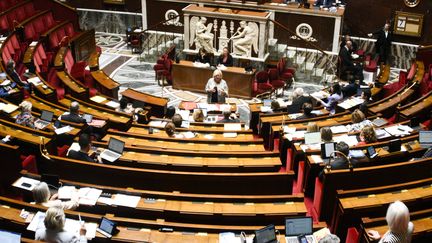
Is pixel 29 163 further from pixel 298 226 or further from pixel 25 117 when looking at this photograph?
pixel 298 226

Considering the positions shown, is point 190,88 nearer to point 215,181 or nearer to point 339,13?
point 339,13

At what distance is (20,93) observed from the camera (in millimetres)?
9633

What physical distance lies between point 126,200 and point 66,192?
31.2 inches

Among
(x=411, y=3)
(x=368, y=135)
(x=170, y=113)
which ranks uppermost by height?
(x=411, y=3)

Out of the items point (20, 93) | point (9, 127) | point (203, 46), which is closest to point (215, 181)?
point (9, 127)

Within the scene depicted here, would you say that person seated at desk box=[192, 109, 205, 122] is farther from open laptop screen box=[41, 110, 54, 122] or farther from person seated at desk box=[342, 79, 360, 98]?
person seated at desk box=[342, 79, 360, 98]

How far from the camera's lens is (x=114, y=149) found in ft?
24.2

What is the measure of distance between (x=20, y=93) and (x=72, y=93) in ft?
4.34

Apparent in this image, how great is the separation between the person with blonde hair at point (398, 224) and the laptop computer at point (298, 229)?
798 mm

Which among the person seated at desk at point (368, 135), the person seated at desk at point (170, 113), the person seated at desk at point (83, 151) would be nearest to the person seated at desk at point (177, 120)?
the person seated at desk at point (170, 113)

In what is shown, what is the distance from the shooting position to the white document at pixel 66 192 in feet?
20.4

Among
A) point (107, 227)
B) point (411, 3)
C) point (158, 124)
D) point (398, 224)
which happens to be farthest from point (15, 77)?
point (411, 3)

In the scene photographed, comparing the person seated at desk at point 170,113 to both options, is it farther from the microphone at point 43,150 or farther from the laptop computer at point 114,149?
the microphone at point 43,150

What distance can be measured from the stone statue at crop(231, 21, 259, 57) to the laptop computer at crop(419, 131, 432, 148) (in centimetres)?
673
